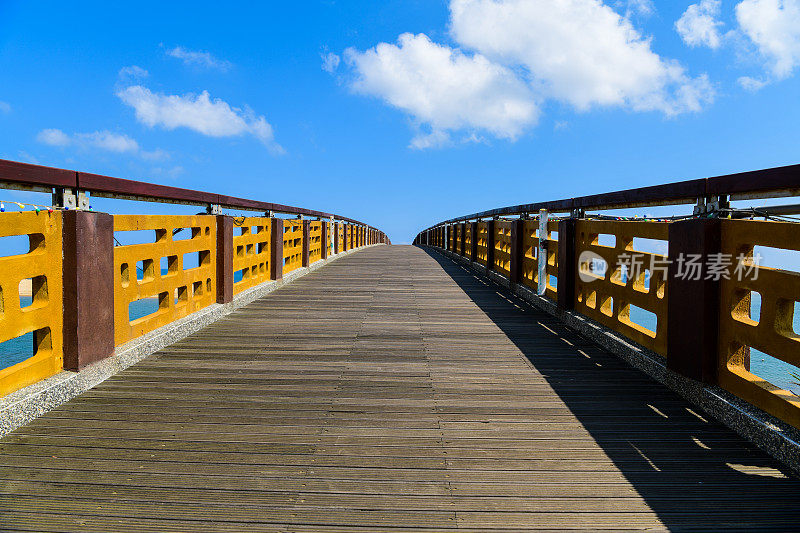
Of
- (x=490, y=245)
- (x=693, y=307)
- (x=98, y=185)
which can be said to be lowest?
(x=693, y=307)

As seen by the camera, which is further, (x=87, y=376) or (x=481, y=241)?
(x=481, y=241)

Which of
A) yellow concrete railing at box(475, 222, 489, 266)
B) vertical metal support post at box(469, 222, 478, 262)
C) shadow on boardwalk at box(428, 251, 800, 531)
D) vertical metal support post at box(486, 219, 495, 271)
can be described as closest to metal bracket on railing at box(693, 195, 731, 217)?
shadow on boardwalk at box(428, 251, 800, 531)

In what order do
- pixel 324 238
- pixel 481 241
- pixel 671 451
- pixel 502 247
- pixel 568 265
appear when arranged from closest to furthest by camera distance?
pixel 671 451
pixel 568 265
pixel 502 247
pixel 481 241
pixel 324 238

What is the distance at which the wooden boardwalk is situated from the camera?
204 centimetres

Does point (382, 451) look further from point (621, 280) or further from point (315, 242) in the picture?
point (315, 242)

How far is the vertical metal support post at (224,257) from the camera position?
5.80 meters

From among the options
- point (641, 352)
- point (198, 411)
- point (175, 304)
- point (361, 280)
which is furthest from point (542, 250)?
point (198, 411)

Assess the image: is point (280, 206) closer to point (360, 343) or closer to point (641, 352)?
point (360, 343)

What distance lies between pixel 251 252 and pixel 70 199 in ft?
12.8

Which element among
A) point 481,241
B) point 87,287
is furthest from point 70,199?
point 481,241

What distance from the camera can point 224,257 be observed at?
19.3 feet

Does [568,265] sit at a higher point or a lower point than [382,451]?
higher

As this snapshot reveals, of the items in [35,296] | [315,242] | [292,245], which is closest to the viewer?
[35,296]

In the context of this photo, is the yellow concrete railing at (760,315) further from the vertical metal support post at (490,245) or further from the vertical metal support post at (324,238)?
the vertical metal support post at (324,238)
